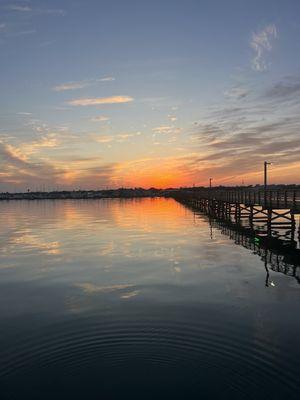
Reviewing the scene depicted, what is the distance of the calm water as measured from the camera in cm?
909

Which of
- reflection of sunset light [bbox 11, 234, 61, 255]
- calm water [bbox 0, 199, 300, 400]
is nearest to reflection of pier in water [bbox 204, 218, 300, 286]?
calm water [bbox 0, 199, 300, 400]

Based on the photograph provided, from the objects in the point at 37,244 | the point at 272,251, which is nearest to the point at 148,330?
the point at 272,251

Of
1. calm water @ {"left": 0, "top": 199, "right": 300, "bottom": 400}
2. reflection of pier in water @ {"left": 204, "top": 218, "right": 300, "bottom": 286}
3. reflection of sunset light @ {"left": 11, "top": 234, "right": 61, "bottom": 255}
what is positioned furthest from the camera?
reflection of sunset light @ {"left": 11, "top": 234, "right": 61, "bottom": 255}

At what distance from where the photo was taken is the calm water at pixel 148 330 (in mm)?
9094

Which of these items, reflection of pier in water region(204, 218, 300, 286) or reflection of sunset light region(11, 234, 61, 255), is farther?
reflection of sunset light region(11, 234, 61, 255)

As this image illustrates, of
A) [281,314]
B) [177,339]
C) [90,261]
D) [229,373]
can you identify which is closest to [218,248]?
[90,261]

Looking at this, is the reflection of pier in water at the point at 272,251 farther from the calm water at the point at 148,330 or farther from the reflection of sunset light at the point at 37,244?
the reflection of sunset light at the point at 37,244

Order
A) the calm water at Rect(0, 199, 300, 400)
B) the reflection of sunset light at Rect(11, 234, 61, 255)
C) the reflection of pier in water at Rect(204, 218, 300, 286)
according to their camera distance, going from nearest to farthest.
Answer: the calm water at Rect(0, 199, 300, 400) < the reflection of pier in water at Rect(204, 218, 300, 286) < the reflection of sunset light at Rect(11, 234, 61, 255)

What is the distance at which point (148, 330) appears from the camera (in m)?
12.3

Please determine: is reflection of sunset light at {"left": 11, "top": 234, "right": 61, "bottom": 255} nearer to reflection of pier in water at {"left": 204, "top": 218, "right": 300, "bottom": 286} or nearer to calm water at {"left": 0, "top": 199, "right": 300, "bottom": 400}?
calm water at {"left": 0, "top": 199, "right": 300, "bottom": 400}

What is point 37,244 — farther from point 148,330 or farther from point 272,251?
point 148,330

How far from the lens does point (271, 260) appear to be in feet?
78.7

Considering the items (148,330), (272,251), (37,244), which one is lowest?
(37,244)

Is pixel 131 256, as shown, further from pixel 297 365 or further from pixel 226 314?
pixel 297 365
